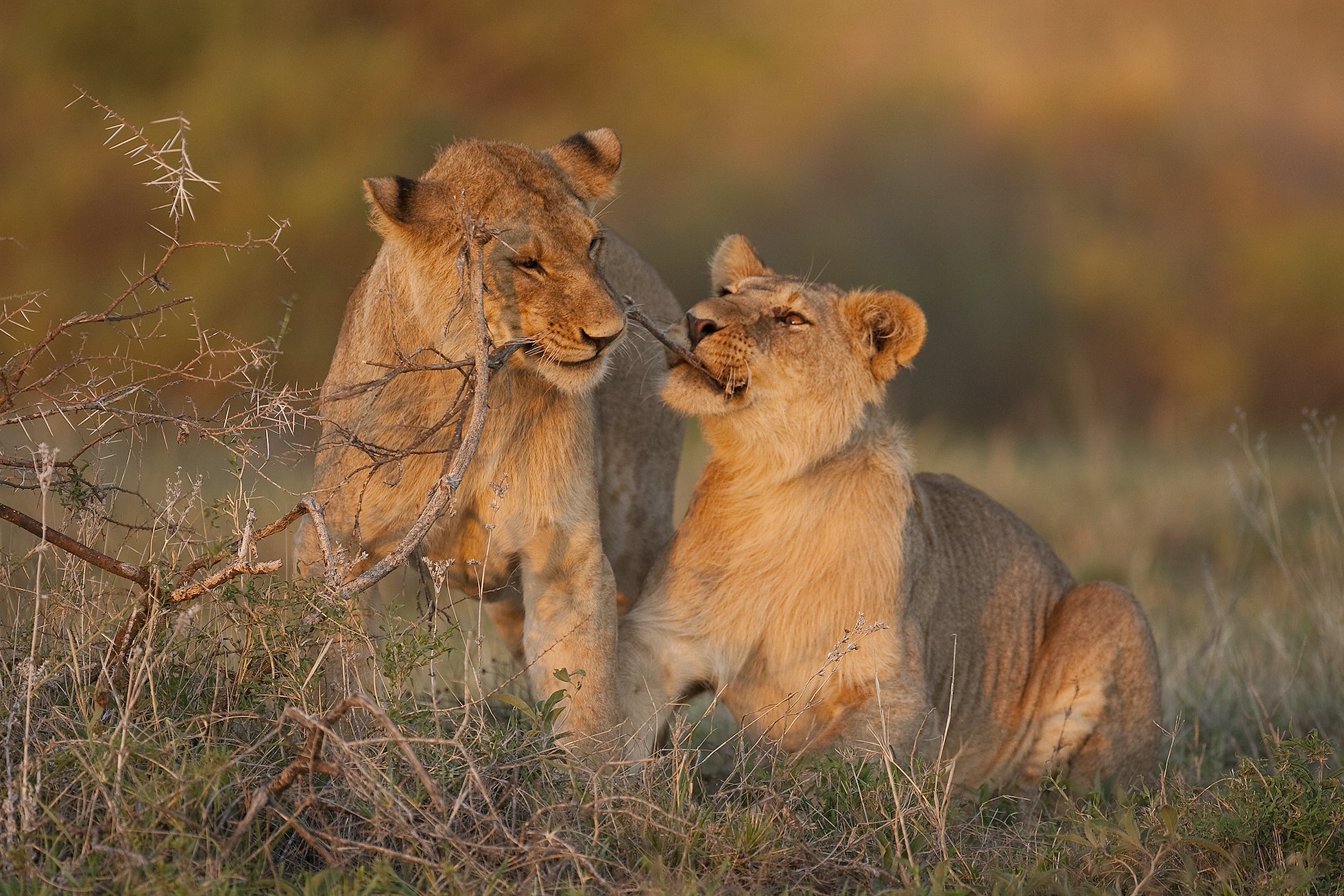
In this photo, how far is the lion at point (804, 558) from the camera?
430 centimetres

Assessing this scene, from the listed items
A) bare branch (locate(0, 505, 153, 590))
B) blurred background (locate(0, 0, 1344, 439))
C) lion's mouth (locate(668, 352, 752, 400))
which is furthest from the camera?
blurred background (locate(0, 0, 1344, 439))

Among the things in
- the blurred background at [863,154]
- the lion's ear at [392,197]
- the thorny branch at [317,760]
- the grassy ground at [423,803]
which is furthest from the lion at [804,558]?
the blurred background at [863,154]

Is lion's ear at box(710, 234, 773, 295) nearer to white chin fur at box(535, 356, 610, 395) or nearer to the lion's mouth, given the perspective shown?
the lion's mouth

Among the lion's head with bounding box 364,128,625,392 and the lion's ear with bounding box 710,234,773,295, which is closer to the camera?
the lion's head with bounding box 364,128,625,392

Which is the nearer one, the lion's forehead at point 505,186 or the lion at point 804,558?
the lion's forehead at point 505,186

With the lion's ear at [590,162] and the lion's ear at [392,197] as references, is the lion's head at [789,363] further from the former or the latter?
the lion's ear at [392,197]

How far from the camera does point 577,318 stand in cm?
380

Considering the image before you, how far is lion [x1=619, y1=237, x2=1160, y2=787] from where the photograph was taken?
430 centimetres

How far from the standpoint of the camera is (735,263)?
491cm

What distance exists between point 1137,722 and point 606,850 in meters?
2.39

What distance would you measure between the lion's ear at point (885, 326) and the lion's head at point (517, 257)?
Result: 90 centimetres

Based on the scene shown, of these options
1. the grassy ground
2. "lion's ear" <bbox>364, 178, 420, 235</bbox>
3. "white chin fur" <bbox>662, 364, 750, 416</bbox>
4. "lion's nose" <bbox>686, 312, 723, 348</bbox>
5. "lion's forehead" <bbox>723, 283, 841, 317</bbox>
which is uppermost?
"lion's ear" <bbox>364, 178, 420, 235</bbox>

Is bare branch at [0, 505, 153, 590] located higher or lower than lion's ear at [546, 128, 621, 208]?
lower

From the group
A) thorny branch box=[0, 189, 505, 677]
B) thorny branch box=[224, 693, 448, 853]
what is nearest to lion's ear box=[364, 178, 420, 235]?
thorny branch box=[0, 189, 505, 677]
